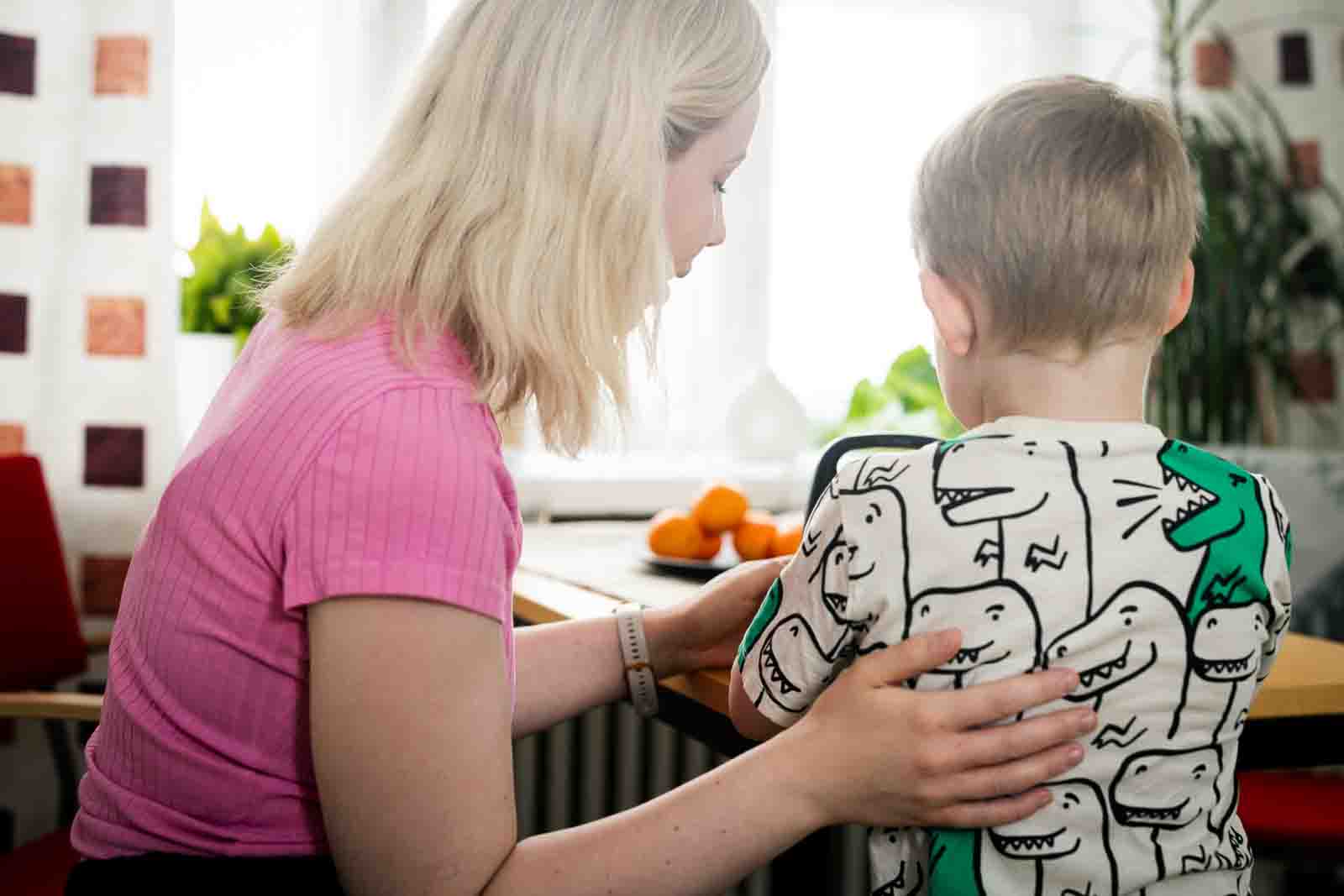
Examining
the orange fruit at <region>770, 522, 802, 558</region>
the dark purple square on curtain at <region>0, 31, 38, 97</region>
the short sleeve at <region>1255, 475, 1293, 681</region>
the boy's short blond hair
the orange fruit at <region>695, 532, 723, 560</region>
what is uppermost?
the dark purple square on curtain at <region>0, 31, 38, 97</region>

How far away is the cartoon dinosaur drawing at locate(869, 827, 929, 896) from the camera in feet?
2.83

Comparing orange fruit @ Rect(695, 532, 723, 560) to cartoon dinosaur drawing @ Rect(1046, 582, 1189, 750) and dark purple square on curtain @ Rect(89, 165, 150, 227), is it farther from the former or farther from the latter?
dark purple square on curtain @ Rect(89, 165, 150, 227)

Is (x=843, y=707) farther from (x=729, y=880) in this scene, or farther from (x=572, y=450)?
(x=572, y=450)

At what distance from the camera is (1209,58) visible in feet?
9.17

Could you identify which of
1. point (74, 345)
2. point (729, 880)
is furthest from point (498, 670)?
point (74, 345)

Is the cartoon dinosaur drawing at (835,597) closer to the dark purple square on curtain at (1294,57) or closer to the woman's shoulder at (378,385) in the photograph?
the woman's shoulder at (378,385)

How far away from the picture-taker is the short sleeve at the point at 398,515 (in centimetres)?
76

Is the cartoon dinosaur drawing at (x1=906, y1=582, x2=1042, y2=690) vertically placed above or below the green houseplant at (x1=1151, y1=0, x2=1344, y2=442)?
below

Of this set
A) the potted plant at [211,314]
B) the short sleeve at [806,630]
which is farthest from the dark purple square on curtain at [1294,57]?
the short sleeve at [806,630]

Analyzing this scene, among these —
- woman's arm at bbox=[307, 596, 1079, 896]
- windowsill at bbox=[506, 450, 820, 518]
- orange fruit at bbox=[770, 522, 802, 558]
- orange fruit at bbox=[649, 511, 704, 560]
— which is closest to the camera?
woman's arm at bbox=[307, 596, 1079, 896]

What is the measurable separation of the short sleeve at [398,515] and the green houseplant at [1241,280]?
7.35ft

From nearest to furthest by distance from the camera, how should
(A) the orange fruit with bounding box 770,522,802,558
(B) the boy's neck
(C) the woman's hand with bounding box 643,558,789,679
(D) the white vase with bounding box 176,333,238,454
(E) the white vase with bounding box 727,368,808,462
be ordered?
(B) the boy's neck, (C) the woman's hand with bounding box 643,558,789,679, (A) the orange fruit with bounding box 770,522,802,558, (D) the white vase with bounding box 176,333,238,454, (E) the white vase with bounding box 727,368,808,462

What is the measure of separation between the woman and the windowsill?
1612 millimetres

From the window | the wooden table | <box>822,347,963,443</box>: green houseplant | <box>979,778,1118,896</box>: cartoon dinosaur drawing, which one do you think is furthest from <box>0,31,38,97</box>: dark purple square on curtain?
<box>979,778,1118,896</box>: cartoon dinosaur drawing
